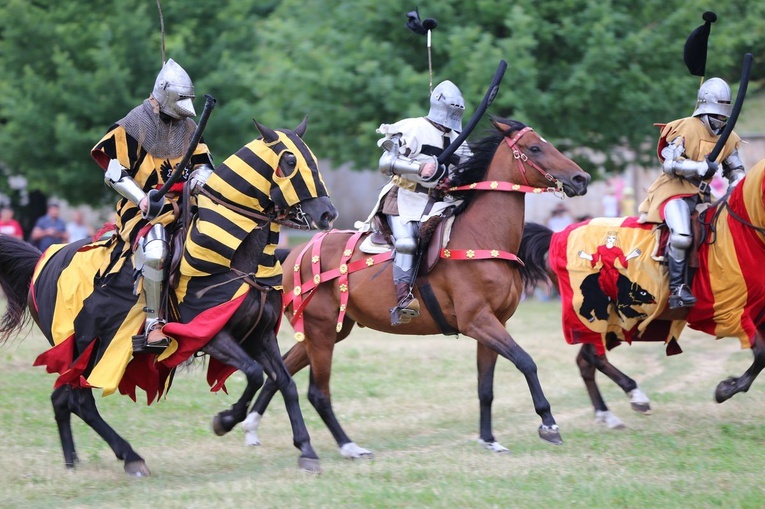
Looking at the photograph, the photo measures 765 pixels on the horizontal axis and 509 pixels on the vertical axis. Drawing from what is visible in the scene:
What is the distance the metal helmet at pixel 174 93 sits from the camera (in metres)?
7.40

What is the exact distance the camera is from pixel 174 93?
7.40 meters

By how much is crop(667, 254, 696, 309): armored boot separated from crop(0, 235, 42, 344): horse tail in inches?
201

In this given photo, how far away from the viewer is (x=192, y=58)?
797 inches

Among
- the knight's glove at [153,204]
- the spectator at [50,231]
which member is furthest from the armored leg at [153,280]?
the spectator at [50,231]

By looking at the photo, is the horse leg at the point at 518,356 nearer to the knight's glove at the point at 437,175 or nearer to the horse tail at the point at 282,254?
the knight's glove at the point at 437,175

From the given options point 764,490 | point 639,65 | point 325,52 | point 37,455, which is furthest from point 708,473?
point 325,52

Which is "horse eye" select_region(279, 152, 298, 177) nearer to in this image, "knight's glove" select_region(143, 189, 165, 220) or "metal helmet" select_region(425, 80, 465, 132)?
"knight's glove" select_region(143, 189, 165, 220)

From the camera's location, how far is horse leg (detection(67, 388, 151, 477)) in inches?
293

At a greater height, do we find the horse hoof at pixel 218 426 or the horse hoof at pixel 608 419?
the horse hoof at pixel 218 426

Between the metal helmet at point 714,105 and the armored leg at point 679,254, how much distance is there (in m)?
0.70

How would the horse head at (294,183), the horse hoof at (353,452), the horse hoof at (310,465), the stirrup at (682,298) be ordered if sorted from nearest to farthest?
the horse head at (294,183) → the horse hoof at (310,465) → the horse hoof at (353,452) → the stirrup at (682,298)

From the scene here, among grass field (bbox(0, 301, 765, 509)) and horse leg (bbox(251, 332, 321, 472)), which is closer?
grass field (bbox(0, 301, 765, 509))

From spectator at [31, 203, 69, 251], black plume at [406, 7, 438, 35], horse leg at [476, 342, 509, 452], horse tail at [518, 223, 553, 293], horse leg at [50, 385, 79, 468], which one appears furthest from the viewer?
spectator at [31, 203, 69, 251]

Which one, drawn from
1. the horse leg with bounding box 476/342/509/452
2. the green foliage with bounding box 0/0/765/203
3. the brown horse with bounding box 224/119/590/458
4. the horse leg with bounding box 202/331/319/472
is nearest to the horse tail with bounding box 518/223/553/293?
the brown horse with bounding box 224/119/590/458
